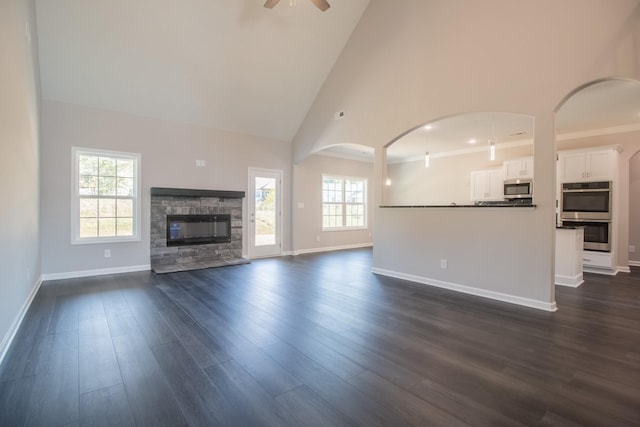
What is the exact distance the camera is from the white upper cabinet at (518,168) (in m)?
6.47

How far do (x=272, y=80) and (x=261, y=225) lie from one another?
10.5 ft

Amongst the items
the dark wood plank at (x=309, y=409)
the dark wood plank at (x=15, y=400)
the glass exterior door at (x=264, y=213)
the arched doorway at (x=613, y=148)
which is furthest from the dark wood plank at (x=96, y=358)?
the arched doorway at (x=613, y=148)

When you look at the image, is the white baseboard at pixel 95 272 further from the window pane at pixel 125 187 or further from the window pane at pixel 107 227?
the window pane at pixel 125 187

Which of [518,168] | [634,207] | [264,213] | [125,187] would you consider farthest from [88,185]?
[634,207]

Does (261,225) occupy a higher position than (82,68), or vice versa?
(82,68)

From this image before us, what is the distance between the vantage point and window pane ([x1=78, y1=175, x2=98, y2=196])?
16.2ft

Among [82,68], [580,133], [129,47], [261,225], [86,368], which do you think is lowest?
[86,368]

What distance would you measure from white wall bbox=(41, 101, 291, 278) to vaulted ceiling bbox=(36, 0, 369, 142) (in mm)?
243

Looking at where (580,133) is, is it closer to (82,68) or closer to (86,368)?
Result: (86,368)

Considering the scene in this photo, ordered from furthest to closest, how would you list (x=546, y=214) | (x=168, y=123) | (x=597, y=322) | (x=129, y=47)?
(x=168, y=123), (x=129, y=47), (x=546, y=214), (x=597, y=322)

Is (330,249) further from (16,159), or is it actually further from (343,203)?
(16,159)

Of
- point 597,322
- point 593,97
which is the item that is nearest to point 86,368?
point 597,322

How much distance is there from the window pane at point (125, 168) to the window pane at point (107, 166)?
75 mm

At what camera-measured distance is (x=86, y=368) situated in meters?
2.15
